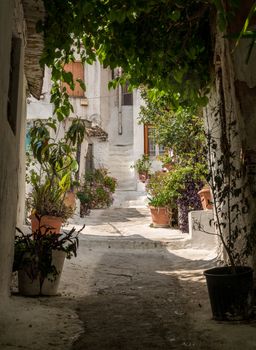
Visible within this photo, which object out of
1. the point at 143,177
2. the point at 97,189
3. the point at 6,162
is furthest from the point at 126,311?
the point at 143,177

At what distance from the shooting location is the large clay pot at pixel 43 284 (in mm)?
4227

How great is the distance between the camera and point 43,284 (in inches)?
169

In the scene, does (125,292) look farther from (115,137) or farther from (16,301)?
(115,137)

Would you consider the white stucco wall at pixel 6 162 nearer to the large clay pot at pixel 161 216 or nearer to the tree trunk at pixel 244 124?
the tree trunk at pixel 244 124

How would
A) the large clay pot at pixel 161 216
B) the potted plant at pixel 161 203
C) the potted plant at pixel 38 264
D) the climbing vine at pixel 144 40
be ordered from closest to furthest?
the potted plant at pixel 38 264 < the climbing vine at pixel 144 40 < the potted plant at pixel 161 203 < the large clay pot at pixel 161 216

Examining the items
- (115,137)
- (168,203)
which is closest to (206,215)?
(168,203)

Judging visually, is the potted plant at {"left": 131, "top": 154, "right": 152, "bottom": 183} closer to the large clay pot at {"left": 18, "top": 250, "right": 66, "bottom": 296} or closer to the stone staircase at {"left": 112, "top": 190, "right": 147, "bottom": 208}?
the stone staircase at {"left": 112, "top": 190, "right": 147, "bottom": 208}

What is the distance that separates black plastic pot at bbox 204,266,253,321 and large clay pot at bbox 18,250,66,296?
5.46ft

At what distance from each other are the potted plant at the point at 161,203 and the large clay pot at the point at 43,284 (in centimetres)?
621

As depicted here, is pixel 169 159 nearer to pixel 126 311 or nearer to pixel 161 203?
pixel 161 203

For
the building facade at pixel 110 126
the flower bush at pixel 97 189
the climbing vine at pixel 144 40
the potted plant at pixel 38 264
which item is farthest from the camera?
the building facade at pixel 110 126

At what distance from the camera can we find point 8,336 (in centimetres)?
293

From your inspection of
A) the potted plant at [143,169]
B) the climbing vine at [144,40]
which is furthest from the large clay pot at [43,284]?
the potted plant at [143,169]

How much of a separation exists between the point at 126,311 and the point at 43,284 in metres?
0.91
